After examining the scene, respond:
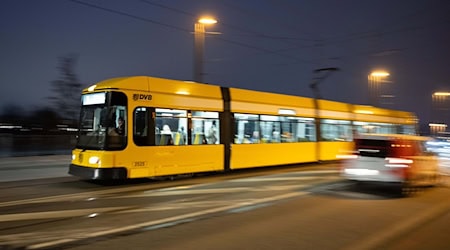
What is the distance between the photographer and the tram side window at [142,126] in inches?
520

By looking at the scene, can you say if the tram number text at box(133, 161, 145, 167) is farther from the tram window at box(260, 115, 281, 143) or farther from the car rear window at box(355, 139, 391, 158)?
the tram window at box(260, 115, 281, 143)

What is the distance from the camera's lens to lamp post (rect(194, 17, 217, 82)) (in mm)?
19984

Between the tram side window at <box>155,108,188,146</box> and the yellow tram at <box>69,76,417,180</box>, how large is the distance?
3 cm

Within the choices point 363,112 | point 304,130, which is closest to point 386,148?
point 304,130


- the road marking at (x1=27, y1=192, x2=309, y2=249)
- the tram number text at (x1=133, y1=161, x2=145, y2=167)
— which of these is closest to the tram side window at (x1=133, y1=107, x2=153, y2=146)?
the tram number text at (x1=133, y1=161, x2=145, y2=167)

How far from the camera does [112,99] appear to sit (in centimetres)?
1294

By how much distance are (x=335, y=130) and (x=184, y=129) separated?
1162 cm

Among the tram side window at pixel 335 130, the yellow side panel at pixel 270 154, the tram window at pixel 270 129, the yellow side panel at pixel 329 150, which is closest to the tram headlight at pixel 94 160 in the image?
the yellow side panel at pixel 270 154

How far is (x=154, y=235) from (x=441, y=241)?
4549mm

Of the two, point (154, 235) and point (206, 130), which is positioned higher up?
point (206, 130)

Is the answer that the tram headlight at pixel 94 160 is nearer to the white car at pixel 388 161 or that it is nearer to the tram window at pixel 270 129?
the white car at pixel 388 161

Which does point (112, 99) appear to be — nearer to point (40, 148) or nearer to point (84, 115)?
point (84, 115)

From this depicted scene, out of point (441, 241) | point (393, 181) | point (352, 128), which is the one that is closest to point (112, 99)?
point (393, 181)

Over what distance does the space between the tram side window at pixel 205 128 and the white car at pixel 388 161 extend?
193 inches
